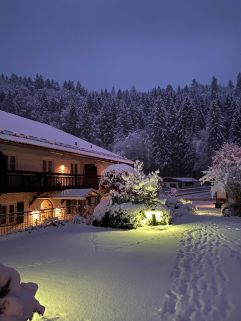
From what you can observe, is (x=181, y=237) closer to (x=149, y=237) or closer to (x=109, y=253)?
(x=149, y=237)

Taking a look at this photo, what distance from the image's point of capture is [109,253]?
12.3 meters

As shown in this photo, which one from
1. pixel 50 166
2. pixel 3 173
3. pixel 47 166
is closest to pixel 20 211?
pixel 3 173

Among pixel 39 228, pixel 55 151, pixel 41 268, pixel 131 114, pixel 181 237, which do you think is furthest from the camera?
pixel 131 114

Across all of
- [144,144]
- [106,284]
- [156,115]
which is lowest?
[106,284]

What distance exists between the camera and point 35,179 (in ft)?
80.1

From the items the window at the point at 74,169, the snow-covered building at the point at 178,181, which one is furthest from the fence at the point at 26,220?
the snow-covered building at the point at 178,181

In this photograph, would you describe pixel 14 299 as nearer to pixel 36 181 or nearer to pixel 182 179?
pixel 36 181

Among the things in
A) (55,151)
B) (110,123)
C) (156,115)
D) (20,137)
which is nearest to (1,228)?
(20,137)

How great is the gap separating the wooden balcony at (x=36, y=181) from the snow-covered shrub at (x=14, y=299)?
1564 centimetres

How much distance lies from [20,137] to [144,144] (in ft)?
242

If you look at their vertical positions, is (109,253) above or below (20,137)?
below

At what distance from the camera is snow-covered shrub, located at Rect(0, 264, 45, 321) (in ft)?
17.0

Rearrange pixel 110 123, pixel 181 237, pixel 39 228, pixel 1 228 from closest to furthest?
1. pixel 181 237
2. pixel 39 228
3. pixel 1 228
4. pixel 110 123

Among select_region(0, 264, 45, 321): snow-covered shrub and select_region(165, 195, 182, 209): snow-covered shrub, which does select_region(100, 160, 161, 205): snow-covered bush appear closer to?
select_region(165, 195, 182, 209): snow-covered shrub
